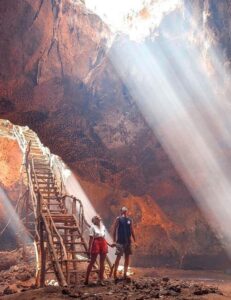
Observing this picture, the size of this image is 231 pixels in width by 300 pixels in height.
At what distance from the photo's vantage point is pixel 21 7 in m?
8.64

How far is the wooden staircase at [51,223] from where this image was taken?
8.32m

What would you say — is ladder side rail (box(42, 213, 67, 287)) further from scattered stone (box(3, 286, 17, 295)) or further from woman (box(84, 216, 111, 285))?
scattered stone (box(3, 286, 17, 295))

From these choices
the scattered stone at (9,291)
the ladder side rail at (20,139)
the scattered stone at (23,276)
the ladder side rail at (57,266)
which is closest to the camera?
the ladder side rail at (57,266)

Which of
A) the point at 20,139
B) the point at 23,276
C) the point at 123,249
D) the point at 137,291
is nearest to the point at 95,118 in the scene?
the point at 20,139

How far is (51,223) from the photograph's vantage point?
916cm

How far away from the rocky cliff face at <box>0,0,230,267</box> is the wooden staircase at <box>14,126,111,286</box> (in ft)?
4.16

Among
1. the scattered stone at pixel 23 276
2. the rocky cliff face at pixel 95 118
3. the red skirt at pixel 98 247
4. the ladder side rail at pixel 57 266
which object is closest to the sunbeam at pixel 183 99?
the rocky cliff face at pixel 95 118

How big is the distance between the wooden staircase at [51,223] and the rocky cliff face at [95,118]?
127 centimetres

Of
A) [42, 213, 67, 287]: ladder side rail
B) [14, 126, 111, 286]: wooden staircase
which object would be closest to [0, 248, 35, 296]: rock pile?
[14, 126, 111, 286]: wooden staircase

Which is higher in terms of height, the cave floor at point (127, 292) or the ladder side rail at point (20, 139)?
the ladder side rail at point (20, 139)

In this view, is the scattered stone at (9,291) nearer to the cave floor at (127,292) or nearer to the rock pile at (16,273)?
the rock pile at (16,273)

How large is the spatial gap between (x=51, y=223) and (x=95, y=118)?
16.7ft

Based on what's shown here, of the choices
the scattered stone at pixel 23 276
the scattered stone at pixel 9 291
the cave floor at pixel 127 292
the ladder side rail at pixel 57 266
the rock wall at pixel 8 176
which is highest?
the rock wall at pixel 8 176

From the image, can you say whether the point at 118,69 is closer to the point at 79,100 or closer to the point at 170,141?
the point at 79,100
